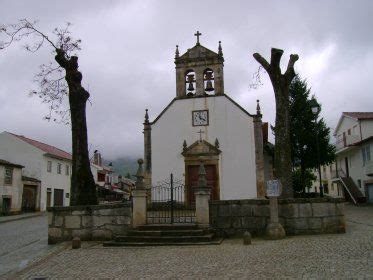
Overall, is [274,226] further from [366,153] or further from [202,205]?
[366,153]

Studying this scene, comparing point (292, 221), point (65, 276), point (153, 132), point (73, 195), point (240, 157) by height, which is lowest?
point (65, 276)

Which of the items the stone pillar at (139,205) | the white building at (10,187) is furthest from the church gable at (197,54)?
the white building at (10,187)

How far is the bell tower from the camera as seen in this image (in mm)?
24719

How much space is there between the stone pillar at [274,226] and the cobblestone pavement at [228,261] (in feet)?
1.49

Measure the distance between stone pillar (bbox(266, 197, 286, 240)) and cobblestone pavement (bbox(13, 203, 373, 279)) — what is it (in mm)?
453

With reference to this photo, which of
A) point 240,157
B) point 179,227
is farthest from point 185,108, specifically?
point 179,227

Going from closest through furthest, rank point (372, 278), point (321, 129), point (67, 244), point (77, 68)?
point (372, 278)
point (67, 244)
point (77, 68)
point (321, 129)

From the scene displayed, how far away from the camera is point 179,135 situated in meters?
24.8

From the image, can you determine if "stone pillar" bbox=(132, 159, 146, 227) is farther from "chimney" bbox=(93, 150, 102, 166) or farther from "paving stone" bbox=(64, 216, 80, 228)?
"chimney" bbox=(93, 150, 102, 166)

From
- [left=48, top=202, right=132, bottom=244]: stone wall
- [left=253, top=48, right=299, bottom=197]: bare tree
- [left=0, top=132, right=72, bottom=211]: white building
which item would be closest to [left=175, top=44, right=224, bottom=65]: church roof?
[left=253, top=48, right=299, bottom=197]: bare tree

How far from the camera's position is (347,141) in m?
40.5

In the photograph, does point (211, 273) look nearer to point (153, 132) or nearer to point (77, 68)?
point (77, 68)

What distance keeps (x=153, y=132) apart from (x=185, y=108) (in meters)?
2.36

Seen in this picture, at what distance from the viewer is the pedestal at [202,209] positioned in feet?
40.9
